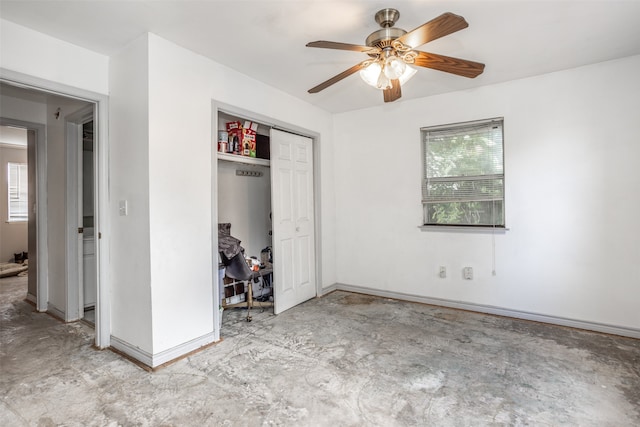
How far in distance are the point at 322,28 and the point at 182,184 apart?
5.24 ft

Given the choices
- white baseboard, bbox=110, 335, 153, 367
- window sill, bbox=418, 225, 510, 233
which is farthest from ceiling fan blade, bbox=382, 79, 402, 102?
white baseboard, bbox=110, 335, 153, 367

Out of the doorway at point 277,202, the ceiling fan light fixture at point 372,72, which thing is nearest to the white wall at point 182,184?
the doorway at point 277,202

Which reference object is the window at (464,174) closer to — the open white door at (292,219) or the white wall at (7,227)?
the open white door at (292,219)

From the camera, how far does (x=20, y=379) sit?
7.53 ft

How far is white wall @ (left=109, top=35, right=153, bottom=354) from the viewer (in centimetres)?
246

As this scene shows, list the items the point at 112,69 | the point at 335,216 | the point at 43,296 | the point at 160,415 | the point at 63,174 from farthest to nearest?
1. the point at 335,216
2. the point at 43,296
3. the point at 63,174
4. the point at 112,69
5. the point at 160,415

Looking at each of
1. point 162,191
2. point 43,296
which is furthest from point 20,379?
point 43,296

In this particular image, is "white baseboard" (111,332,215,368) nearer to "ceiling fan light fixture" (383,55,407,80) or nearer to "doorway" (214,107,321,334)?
"doorway" (214,107,321,334)

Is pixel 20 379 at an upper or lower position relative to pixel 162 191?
lower

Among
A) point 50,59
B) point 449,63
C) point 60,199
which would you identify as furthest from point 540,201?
point 60,199

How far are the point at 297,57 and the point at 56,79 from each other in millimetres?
1846

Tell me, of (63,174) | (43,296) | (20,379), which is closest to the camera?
(20,379)

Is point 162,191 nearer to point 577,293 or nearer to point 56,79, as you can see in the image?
point 56,79

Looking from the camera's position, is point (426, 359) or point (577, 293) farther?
point (577, 293)
